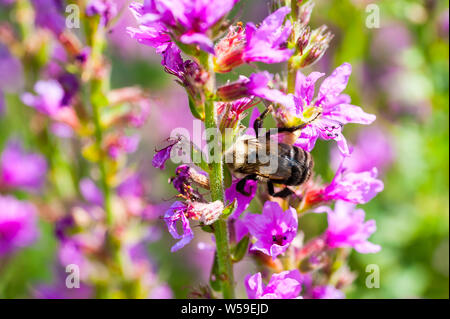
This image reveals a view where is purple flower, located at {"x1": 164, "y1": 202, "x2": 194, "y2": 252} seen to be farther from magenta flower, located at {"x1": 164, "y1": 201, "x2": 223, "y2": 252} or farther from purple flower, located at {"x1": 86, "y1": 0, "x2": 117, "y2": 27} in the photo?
purple flower, located at {"x1": 86, "y1": 0, "x2": 117, "y2": 27}

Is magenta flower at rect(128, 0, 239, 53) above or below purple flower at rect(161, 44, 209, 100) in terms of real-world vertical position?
above

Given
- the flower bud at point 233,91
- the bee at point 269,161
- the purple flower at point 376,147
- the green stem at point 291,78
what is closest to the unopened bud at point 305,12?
the green stem at point 291,78

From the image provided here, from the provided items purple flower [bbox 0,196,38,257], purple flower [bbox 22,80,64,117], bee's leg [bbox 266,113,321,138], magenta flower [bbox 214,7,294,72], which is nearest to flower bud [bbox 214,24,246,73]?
magenta flower [bbox 214,7,294,72]

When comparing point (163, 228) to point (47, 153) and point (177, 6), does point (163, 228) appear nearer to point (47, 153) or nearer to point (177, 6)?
point (47, 153)

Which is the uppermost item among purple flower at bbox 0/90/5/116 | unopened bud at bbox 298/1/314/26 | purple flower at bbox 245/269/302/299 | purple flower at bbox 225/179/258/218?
purple flower at bbox 0/90/5/116

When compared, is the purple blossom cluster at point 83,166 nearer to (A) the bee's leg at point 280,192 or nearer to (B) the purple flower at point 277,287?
(A) the bee's leg at point 280,192

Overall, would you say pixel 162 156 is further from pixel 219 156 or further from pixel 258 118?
pixel 258 118

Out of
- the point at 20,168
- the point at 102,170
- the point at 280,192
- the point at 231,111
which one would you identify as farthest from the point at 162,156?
the point at 20,168
